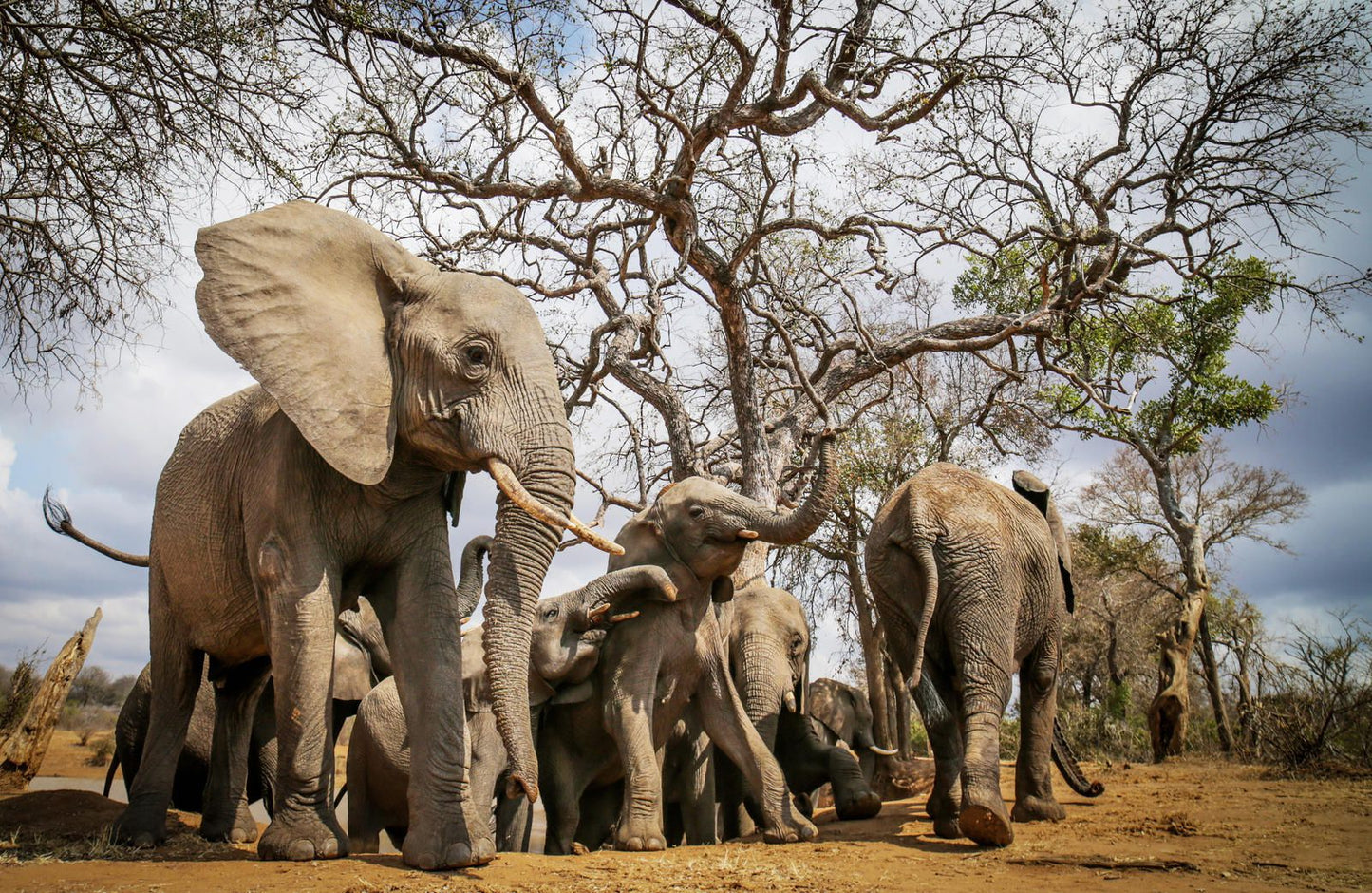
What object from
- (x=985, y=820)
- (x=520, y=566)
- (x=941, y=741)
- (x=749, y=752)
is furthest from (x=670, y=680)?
(x=520, y=566)

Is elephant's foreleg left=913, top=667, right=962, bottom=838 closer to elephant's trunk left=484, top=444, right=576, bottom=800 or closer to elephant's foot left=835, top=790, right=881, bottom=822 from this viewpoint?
elephant's foot left=835, top=790, right=881, bottom=822

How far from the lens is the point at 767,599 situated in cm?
987

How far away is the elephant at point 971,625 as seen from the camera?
22.5ft

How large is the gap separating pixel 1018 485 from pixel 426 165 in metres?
7.55

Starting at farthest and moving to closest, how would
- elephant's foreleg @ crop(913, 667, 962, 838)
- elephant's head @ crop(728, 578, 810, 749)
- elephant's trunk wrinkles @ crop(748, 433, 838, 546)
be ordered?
elephant's head @ crop(728, 578, 810, 749), elephant's foreleg @ crop(913, 667, 962, 838), elephant's trunk wrinkles @ crop(748, 433, 838, 546)

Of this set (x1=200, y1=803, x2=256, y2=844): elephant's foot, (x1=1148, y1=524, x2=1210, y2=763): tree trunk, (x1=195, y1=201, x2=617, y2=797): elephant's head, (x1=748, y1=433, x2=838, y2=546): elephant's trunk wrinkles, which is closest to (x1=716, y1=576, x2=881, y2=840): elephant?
(x1=748, y1=433, x2=838, y2=546): elephant's trunk wrinkles

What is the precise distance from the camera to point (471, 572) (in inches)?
334

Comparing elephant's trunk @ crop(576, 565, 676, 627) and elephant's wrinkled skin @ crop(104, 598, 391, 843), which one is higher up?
elephant's trunk @ crop(576, 565, 676, 627)

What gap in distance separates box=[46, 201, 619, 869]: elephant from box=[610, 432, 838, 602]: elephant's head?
231 cm

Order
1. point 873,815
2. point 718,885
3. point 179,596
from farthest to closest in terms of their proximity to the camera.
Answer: point 873,815 < point 179,596 < point 718,885

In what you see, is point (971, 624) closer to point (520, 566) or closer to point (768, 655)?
point (768, 655)

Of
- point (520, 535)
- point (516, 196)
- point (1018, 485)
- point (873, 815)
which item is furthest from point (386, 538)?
point (516, 196)

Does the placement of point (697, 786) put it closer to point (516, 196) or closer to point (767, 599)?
point (767, 599)

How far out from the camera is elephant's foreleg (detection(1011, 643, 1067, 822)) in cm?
798
